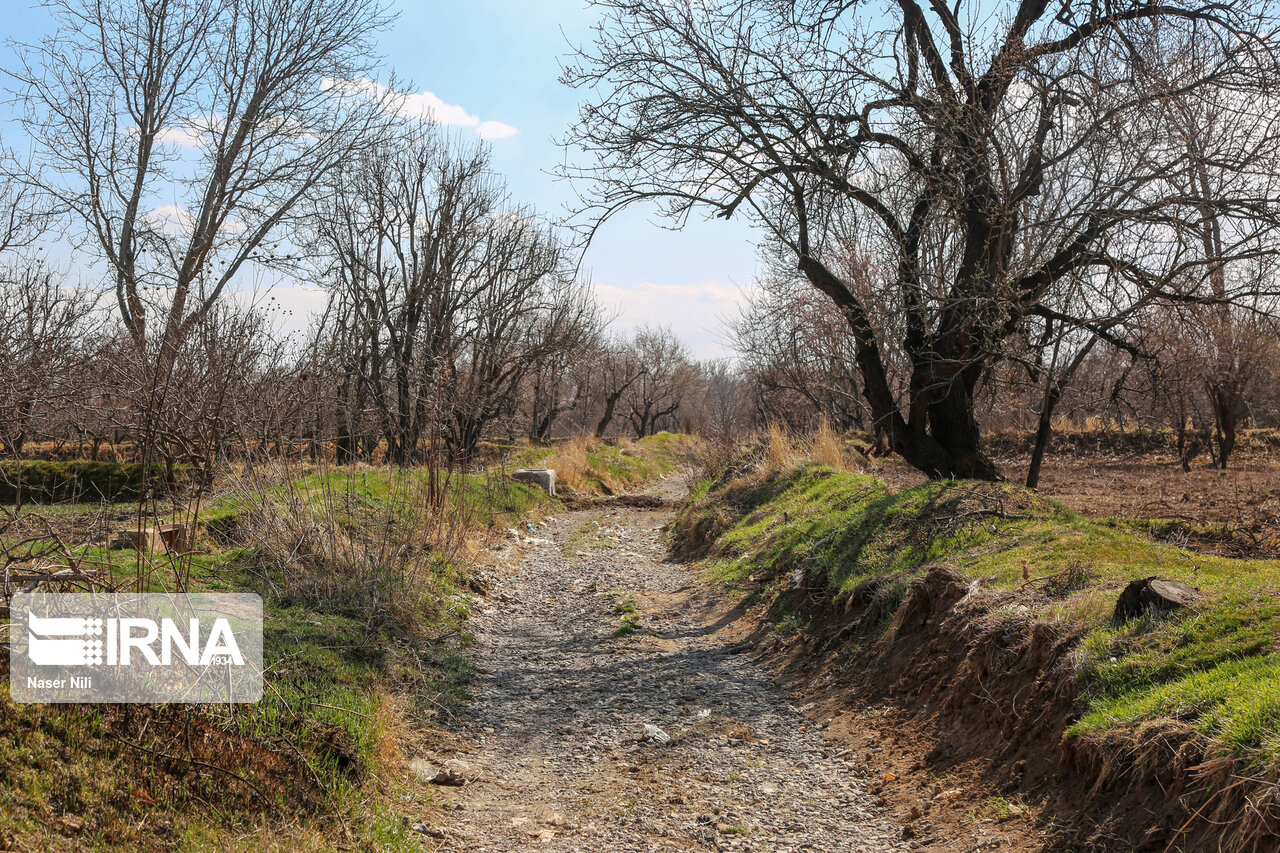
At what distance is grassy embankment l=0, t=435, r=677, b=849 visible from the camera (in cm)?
299

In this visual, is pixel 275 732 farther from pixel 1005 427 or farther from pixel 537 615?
pixel 1005 427

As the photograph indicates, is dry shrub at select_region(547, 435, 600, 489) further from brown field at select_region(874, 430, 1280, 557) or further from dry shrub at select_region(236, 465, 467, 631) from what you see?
dry shrub at select_region(236, 465, 467, 631)

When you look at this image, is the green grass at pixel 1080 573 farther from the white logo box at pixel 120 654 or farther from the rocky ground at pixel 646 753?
the white logo box at pixel 120 654

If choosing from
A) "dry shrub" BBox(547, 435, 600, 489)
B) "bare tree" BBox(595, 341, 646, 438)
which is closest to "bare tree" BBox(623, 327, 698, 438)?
"bare tree" BBox(595, 341, 646, 438)

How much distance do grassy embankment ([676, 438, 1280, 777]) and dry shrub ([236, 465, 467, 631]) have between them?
351 cm

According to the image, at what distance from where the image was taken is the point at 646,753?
193 inches

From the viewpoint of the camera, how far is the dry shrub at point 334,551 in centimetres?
634

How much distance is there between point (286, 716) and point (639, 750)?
209cm

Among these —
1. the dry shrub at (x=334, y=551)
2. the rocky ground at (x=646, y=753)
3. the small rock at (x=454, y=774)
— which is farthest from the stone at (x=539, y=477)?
the small rock at (x=454, y=774)

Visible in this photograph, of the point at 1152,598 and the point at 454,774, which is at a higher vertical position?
the point at 1152,598

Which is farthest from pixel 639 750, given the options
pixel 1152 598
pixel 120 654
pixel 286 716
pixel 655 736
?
pixel 1152 598

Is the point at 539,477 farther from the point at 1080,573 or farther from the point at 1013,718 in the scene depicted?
the point at 1013,718

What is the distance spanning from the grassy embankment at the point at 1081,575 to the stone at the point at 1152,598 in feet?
0.25

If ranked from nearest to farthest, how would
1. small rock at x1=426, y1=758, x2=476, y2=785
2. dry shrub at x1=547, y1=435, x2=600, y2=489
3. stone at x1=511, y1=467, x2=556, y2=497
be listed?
small rock at x1=426, y1=758, x2=476, y2=785
stone at x1=511, y1=467, x2=556, y2=497
dry shrub at x1=547, y1=435, x2=600, y2=489
